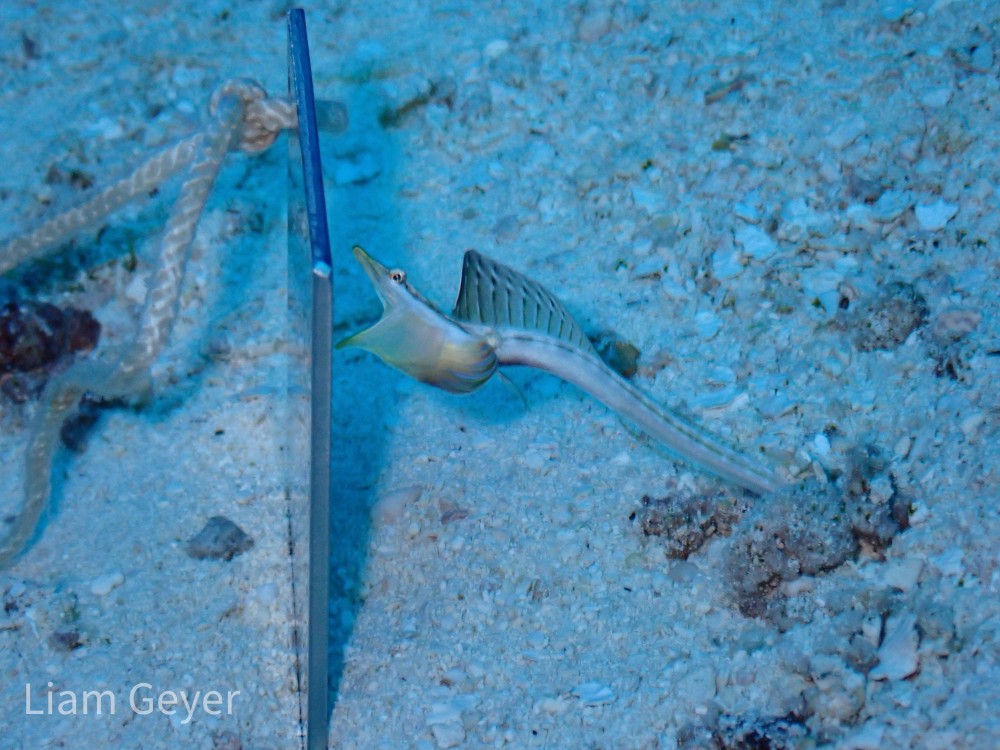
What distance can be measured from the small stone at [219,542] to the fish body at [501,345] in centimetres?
84

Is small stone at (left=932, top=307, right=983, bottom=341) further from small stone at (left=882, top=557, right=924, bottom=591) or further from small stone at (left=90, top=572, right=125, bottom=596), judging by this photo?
small stone at (left=90, top=572, right=125, bottom=596)

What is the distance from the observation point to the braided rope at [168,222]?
1858mm

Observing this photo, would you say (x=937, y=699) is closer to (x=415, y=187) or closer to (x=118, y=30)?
(x=415, y=187)

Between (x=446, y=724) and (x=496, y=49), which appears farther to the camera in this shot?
(x=496, y=49)

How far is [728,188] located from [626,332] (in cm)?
65

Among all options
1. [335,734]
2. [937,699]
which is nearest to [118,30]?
[335,734]

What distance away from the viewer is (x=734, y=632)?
1879mm

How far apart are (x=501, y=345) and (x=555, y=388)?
2.47ft

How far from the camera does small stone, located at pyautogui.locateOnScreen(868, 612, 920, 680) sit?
165 centimetres

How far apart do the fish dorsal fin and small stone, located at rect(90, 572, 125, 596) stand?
1.18m

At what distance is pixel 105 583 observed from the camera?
83.8 inches

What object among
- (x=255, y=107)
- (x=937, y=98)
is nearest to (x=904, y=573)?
(x=937, y=98)

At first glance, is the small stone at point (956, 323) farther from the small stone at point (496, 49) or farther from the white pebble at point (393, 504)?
the small stone at point (496, 49)

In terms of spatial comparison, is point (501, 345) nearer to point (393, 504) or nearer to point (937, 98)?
point (393, 504)
